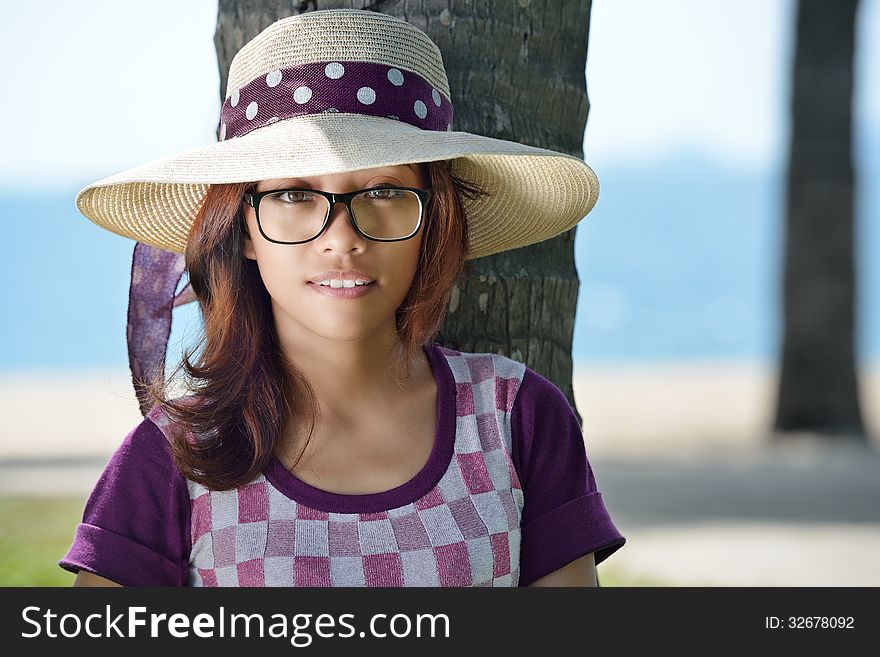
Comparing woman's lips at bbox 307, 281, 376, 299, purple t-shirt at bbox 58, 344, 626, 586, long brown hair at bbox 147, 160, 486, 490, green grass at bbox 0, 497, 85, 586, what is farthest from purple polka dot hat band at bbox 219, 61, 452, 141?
green grass at bbox 0, 497, 85, 586

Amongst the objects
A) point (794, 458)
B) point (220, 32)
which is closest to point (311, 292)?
point (220, 32)

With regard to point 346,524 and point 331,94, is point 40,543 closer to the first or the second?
point 346,524

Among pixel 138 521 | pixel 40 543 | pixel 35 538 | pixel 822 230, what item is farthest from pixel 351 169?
pixel 822 230

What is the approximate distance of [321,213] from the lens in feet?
7.52

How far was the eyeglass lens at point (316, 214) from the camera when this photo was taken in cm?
229

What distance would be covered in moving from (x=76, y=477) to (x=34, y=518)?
6.53 ft

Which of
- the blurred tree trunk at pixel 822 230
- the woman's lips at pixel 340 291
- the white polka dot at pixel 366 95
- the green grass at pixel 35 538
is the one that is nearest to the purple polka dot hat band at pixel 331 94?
the white polka dot at pixel 366 95

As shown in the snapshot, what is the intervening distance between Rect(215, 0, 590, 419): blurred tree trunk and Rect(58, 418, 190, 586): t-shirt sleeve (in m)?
0.88

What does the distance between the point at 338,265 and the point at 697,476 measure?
7.06 meters

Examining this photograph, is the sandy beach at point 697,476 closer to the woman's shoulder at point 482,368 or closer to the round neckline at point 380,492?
the round neckline at point 380,492

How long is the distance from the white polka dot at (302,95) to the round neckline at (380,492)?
69cm
